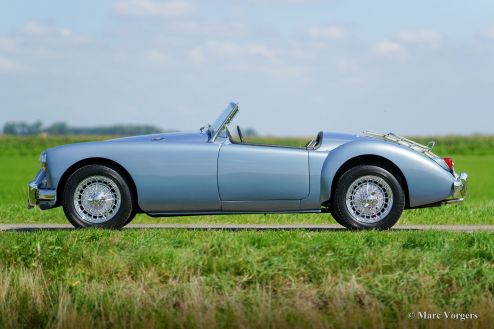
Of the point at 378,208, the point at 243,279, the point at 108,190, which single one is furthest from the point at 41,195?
the point at 378,208

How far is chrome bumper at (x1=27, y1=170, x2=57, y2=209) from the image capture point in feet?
35.5

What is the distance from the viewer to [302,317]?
8.35m

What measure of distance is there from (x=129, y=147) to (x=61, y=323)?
2873 mm

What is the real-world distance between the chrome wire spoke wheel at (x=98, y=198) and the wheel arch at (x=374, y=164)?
105 inches

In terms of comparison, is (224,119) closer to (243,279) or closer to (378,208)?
(378,208)

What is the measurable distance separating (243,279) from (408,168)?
2.98 m

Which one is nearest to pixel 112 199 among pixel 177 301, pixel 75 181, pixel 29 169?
pixel 75 181

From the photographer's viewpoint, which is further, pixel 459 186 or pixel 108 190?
pixel 459 186

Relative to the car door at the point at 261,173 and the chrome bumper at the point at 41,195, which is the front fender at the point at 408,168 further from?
the chrome bumper at the point at 41,195

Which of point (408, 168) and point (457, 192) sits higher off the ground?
point (408, 168)

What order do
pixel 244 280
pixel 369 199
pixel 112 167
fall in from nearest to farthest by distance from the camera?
1. pixel 244 280
2. pixel 369 199
3. pixel 112 167

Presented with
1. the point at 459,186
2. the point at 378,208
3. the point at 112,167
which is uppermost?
the point at 112,167

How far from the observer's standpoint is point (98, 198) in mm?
10688

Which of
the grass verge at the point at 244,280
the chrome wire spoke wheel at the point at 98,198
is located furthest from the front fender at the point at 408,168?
the chrome wire spoke wheel at the point at 98,198
